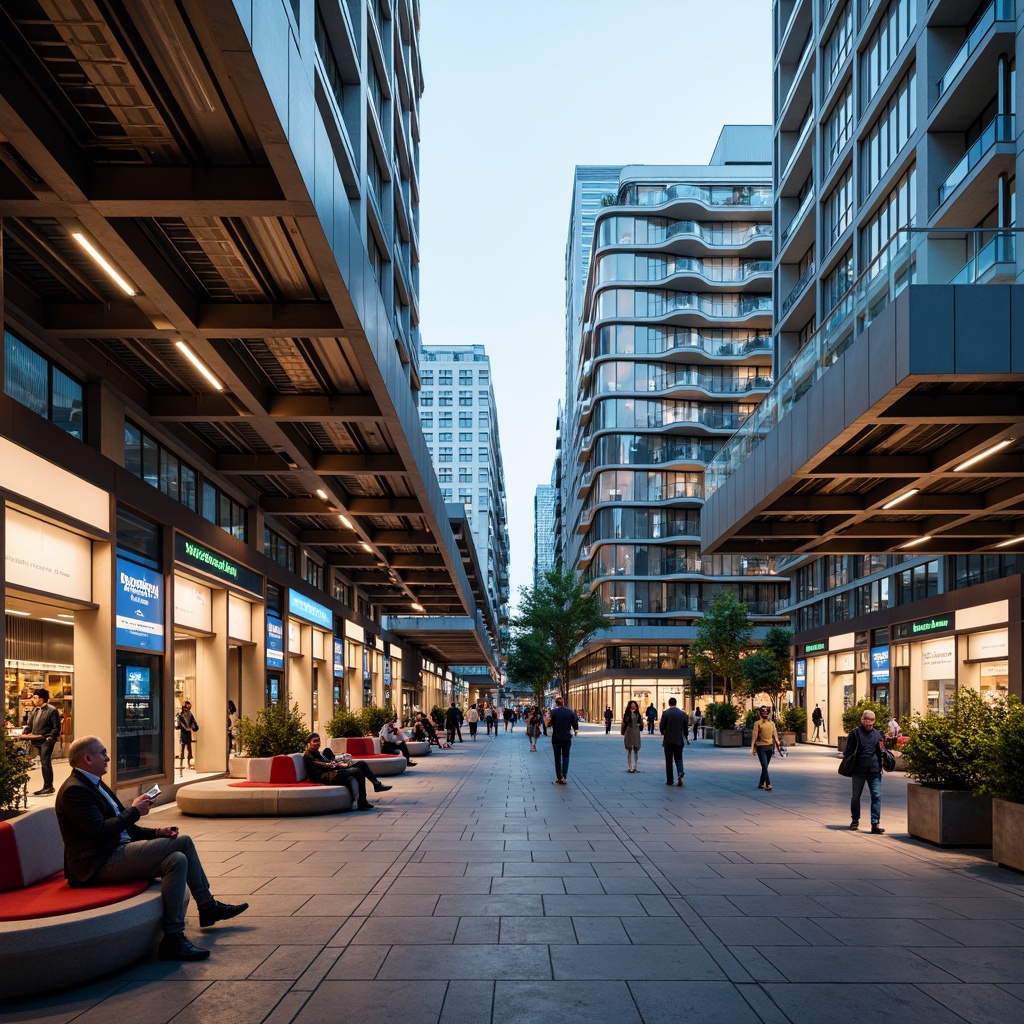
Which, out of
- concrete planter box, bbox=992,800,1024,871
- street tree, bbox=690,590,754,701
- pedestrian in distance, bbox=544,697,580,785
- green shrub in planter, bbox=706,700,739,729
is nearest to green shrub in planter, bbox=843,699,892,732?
pedestrian in distance, bbox=544,697,580,785

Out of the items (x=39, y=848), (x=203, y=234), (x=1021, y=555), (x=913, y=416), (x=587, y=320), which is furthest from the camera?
(x=587, y=320)

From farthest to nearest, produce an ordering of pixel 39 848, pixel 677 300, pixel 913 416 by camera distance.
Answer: pixel 677 300 < pixel 913 416 < pixel 39 848

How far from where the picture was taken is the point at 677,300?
3228 inches

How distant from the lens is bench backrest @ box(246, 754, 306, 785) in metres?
16.4

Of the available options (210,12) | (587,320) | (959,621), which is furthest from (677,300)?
(210,12)

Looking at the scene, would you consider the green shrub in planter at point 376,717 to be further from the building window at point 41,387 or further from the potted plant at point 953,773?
the potted plant at point 953,773

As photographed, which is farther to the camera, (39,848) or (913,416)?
(913,416)

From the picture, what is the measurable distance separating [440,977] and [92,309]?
31.9 ft

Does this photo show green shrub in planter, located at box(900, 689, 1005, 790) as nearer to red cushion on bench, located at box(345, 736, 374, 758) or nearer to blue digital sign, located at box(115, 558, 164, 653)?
blue digital sign, located at box(115, 558, 164, 653)

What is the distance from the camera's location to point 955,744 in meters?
12.6

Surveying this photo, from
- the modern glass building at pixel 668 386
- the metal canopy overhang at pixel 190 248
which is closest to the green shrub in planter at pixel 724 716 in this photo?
the metal canopy overhang at pixel 190 248

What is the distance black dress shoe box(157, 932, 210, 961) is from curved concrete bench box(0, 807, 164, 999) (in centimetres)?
9

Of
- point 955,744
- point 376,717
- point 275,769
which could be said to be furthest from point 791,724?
point 955,744

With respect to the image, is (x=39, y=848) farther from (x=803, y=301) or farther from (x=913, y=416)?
(x=803, y=301)
